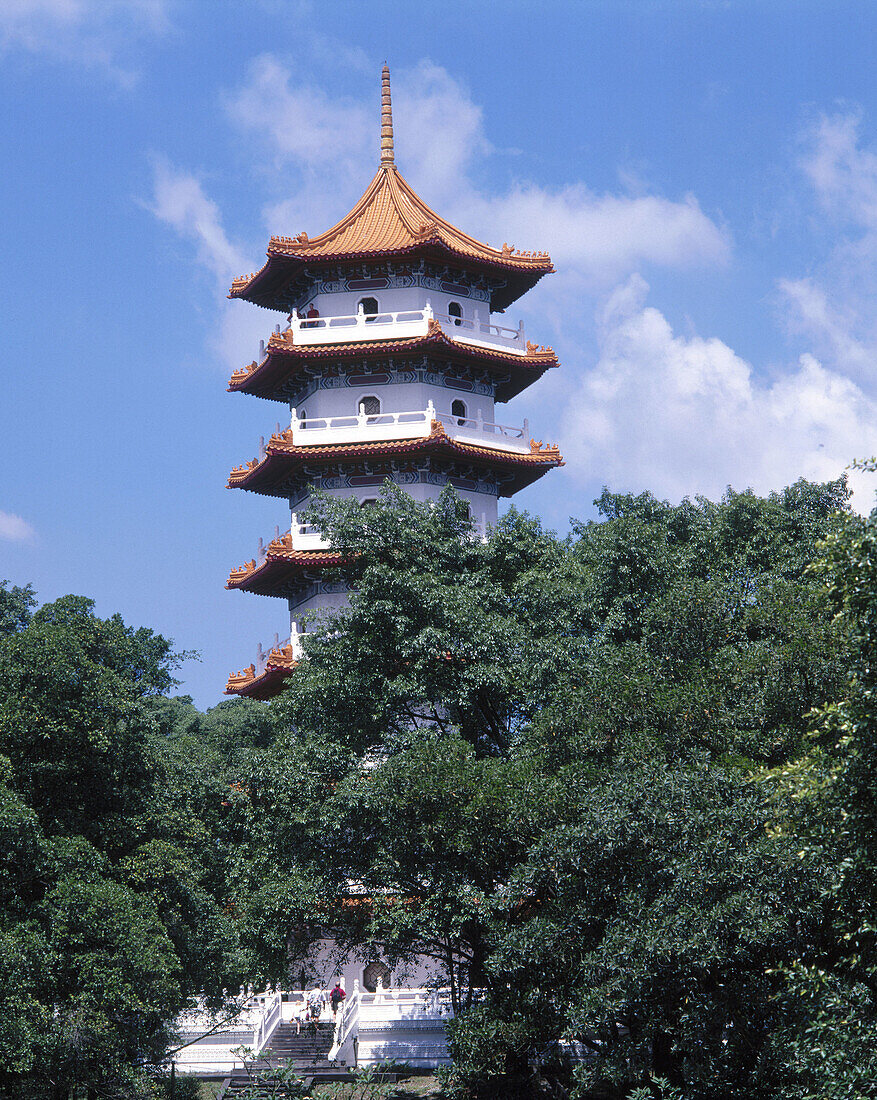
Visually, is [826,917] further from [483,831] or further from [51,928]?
[51,928]

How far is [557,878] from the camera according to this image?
1816 cm

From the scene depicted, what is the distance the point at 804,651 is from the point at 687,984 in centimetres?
461

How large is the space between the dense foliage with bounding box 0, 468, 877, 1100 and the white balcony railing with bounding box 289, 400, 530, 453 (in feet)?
28.0

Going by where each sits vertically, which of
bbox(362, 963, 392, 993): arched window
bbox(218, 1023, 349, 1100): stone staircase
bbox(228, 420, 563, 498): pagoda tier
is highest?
bbox(228, 420, 563, 498): pagoda tier

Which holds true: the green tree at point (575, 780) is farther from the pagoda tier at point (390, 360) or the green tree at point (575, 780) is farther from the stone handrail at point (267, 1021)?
the pagoda tier at point (390, 360)

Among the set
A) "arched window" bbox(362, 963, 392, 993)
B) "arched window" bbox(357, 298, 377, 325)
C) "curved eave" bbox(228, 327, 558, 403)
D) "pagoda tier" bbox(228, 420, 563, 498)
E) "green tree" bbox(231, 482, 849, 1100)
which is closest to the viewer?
"green tree" bbox(231, 482, 849, 1100)

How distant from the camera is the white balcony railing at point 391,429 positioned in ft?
111

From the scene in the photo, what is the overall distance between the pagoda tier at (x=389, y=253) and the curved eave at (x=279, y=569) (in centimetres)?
763

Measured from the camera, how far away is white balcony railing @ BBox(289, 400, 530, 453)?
3375 cm

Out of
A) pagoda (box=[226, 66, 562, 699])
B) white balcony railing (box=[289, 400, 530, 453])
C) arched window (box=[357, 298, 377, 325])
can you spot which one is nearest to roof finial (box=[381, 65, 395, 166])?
pagoda (box=[226, 66, 562, 699])

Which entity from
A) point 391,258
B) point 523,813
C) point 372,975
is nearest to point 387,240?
point 391,258

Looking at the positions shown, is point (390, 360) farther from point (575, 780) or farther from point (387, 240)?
point (575, 780)

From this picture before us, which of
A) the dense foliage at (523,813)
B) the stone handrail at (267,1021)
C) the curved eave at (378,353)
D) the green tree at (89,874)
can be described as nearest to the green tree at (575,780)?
the dense foliage at (523,813)

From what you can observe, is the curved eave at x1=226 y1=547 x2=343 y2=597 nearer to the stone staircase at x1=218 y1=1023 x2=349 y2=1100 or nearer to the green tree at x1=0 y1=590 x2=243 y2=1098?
the green tree at x1=0 y1=590 x2=243 y2=1098
